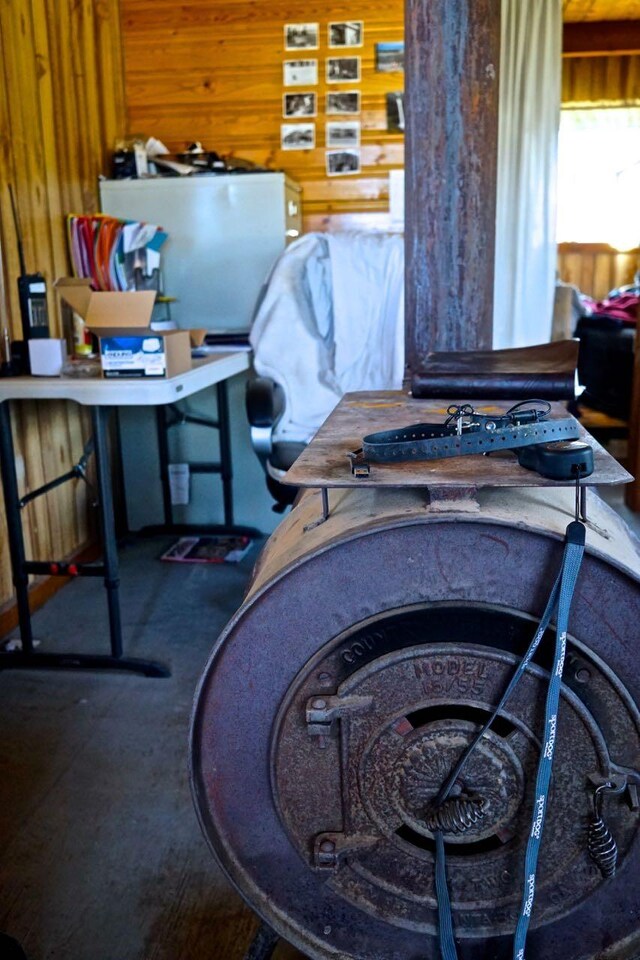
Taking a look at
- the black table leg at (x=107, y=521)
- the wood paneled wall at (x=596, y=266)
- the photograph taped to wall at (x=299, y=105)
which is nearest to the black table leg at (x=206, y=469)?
the black table leg at (x=107, y=521)

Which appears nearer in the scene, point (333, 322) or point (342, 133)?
point (333, 322)

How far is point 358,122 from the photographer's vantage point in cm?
425

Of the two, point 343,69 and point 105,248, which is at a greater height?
point 343,69

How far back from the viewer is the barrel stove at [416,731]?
38.2 inches

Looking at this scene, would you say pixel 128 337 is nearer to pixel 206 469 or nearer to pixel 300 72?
pixel 206 469

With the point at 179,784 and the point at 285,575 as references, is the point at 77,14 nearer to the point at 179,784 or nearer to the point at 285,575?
the point at 179,784

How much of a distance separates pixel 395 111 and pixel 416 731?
3836 millimetres

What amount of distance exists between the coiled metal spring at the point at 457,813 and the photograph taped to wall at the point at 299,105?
394cm

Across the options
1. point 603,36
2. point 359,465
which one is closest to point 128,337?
point 359,465

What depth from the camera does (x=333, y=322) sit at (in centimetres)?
320

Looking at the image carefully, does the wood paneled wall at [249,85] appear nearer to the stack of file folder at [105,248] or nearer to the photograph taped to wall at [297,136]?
the photograph taped to wall at [297,136]

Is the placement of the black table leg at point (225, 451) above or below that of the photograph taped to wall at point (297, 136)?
below

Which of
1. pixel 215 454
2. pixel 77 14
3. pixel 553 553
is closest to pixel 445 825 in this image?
pixel 553 553

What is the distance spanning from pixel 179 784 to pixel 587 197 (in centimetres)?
771
